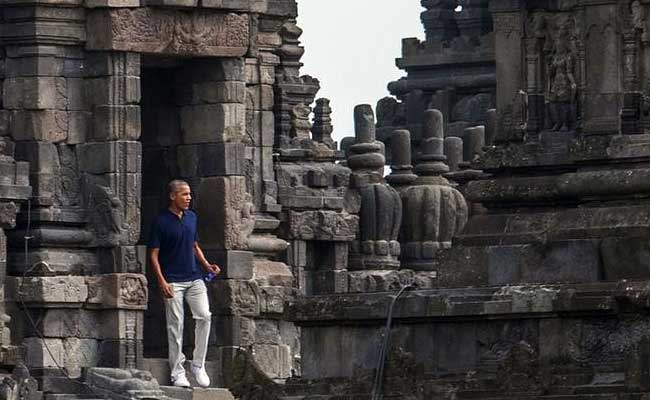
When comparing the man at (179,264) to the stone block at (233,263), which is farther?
the stone block at (233,263)

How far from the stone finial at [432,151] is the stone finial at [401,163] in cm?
15

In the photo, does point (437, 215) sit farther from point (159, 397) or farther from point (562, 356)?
point (562, 356)

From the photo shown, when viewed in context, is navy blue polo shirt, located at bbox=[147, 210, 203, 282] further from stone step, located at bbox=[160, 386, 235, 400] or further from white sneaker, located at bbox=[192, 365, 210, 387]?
stone step, located at bbox=[160, 386, 235, 400]

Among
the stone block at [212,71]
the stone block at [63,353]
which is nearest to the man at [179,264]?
the stone block at [63,353]

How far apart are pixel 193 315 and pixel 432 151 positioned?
12.3m

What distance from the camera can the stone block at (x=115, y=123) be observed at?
159ft

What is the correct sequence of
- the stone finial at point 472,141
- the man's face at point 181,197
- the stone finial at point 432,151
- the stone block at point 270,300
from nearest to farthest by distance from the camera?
1. the man's face at point 181,197
2. the stone block at point 270,300
3. the stone finial at point 432,151
4. the stone finial at point 472,141

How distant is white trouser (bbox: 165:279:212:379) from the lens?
44125mm

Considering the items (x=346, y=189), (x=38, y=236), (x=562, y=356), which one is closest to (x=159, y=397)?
(x=38, y=236)

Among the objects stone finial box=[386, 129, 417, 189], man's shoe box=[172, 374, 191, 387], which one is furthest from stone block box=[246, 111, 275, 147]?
man's shoe box=[172, 374, 191, 387]

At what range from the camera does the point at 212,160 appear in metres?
49.8

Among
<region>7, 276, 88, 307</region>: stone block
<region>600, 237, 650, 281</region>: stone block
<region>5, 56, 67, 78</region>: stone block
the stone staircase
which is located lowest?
the stone staircase

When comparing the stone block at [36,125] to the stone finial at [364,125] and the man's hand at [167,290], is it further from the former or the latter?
the stone finial at [364,125]

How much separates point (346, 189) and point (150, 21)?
5.41 meters
